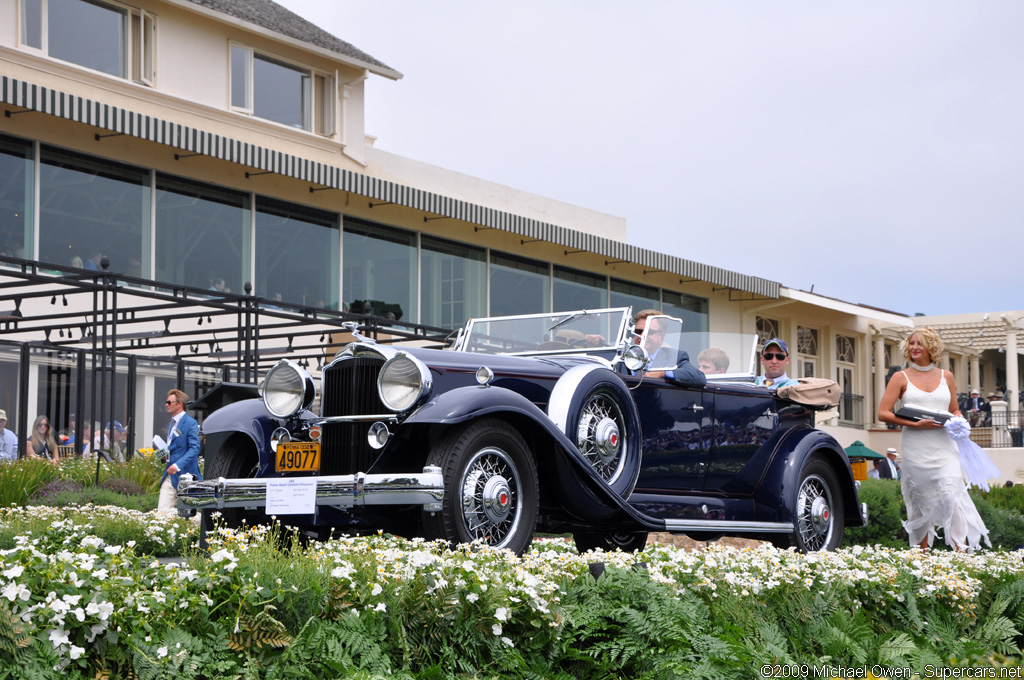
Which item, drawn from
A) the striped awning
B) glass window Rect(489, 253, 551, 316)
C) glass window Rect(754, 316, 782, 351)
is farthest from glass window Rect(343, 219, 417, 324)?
glass window Rect(754, 316, 782, 351)

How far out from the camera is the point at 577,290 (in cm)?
2328

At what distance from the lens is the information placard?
565 cm

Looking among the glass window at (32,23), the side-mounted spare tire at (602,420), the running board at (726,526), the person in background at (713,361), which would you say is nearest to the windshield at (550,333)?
the side-mounted spare tire at (602,420)

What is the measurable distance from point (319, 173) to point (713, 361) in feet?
33.9

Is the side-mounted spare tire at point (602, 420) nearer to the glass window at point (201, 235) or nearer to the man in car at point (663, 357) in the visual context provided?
the man in car at point (663, 357)

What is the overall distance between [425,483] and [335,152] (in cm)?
1591

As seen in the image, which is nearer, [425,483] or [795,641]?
[795,641]

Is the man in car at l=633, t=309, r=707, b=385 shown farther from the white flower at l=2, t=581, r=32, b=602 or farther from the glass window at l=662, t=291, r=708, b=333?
the glass window at l=662, t=291, r=708, b=333

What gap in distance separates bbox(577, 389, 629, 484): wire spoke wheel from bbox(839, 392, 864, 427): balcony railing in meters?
24.3

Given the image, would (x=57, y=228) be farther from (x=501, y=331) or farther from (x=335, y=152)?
Result: (x=501, y=331)

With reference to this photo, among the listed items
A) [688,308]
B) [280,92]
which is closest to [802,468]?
[280,92]

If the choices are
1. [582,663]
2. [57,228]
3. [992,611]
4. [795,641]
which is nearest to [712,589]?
[795,641]

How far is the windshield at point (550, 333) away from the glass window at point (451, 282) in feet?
39.6

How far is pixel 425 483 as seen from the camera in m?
5.41
